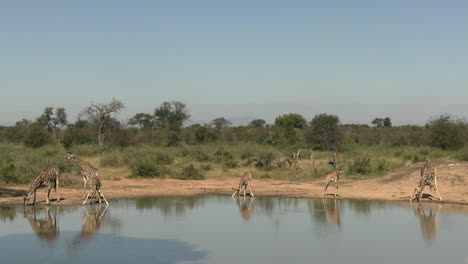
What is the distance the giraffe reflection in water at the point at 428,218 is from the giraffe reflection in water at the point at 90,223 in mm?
9198

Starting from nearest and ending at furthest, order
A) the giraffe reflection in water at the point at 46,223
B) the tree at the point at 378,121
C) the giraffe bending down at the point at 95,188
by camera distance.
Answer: the giraffe reflection in water at the point at 46,223, the giraffe bending down at the point at 95,188, the tree at the point at 378,121

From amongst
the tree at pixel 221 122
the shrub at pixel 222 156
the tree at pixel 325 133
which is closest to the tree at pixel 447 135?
the tree at pixel 325 133

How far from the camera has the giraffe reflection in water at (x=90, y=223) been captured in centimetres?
1302

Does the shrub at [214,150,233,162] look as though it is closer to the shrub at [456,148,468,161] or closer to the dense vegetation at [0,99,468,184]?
the dense vegetation at [0,99,468,184]

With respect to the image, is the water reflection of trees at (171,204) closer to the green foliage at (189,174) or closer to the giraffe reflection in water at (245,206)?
the giraffe reflection in water at (245,206)

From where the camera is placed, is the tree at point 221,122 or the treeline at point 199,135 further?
the tree at point 221,122

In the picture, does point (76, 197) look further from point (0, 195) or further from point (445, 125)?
point (445, 125)

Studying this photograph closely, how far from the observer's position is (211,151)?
37531 mm

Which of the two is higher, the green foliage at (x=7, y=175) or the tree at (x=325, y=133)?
the tree at (x=325, y=133)

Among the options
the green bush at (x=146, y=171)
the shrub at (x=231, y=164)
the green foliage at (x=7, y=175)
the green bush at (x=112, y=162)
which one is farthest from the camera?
the shrub at (x=231, y=164)

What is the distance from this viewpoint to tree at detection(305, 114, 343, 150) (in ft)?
148

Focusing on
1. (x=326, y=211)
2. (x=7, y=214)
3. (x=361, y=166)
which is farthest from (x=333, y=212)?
(x=7, y=214)

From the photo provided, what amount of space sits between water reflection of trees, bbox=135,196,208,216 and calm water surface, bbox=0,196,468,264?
4cm

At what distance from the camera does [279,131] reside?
180 ft
